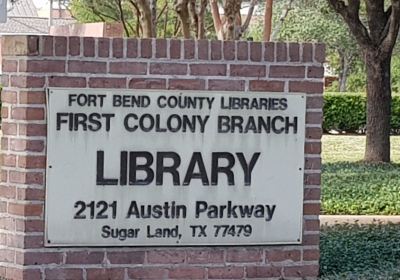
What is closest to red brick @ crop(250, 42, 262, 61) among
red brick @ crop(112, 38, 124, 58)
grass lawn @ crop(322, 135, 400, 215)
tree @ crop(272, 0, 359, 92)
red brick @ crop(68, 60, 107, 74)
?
red brick @ crop(112, 38, 124, 58)

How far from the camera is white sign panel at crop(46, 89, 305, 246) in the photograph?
244 inches

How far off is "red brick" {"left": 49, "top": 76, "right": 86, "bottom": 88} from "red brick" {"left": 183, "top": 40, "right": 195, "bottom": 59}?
66cm

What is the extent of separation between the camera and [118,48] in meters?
6.22

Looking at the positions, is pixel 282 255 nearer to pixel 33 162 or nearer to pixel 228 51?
pixel 228 51

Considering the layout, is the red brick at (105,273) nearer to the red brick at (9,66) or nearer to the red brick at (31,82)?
the red brick at (31,82)

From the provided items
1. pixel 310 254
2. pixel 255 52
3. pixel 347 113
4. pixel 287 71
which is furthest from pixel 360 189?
pixel 347 113

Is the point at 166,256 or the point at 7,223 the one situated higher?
the point at 7,223

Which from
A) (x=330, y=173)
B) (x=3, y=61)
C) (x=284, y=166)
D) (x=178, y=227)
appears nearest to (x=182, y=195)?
(x=178, y=227)

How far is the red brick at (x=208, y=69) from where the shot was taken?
6340 mm

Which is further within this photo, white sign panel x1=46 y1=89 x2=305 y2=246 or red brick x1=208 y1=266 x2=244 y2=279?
red brick x1=208 y1=266 x2=244 y2=279

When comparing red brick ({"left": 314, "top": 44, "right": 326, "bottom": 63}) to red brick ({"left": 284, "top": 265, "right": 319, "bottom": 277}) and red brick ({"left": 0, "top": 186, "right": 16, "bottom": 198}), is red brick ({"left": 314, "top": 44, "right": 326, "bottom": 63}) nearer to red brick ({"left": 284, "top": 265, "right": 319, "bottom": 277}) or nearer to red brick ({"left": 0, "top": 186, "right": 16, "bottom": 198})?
red brick ({"left": 284, "top": 265, "right": 319, "bottom": 277})

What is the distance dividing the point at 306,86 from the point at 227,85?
21.1 inches

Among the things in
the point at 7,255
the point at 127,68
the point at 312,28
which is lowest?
the point at 7,255

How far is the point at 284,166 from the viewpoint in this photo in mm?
6484
